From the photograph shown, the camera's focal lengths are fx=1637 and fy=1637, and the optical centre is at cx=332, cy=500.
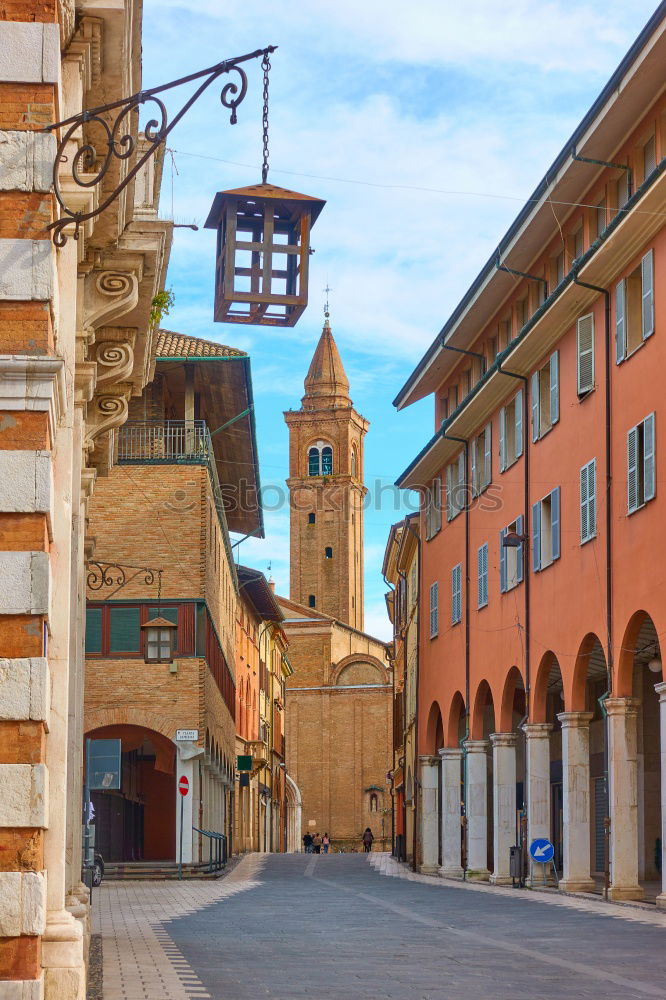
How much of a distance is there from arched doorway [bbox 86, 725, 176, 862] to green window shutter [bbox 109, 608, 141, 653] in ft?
6.21

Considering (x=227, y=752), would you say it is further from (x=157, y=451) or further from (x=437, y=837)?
(x=157, y=451)

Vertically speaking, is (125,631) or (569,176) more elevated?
(569,176)

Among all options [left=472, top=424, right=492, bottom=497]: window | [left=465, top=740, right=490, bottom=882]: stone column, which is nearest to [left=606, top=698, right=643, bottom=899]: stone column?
[left=465, top=740, right=490, bottom=882]: stone column

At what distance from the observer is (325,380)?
12450 cm

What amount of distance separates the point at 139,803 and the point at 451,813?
35.7 ft

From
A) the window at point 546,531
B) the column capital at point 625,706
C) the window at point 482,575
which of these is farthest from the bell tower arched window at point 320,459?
the column capital at point 625,706

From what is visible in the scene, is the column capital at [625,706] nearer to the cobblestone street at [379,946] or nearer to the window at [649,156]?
the cobblestone street at [379,946]

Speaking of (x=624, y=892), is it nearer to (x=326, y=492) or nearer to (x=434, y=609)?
(x=434, y=609)

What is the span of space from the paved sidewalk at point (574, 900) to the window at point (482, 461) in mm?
8789

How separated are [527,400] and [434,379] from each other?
10.6 metres

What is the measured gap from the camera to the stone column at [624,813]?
82.1ft

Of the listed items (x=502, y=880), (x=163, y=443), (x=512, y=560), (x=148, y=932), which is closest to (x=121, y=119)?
(x=148, y=932)

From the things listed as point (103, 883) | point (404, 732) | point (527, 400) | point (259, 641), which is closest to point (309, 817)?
point (259, 641)

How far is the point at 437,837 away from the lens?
43.2 m
